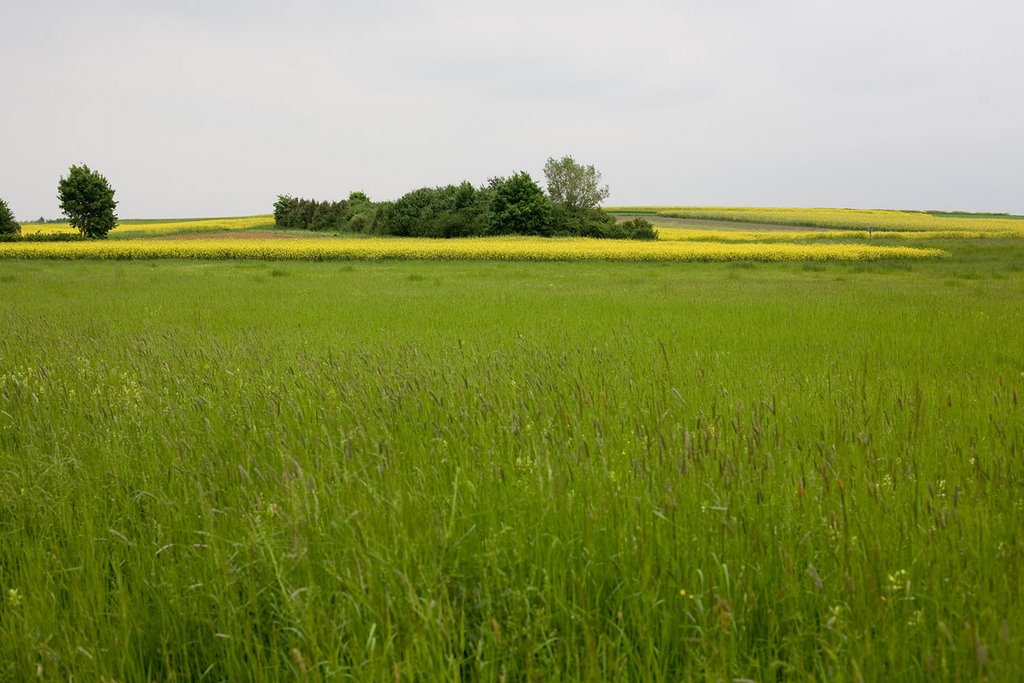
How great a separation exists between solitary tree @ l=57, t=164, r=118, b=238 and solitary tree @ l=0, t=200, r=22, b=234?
13.8 ft

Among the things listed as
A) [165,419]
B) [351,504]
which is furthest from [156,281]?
[351,504]

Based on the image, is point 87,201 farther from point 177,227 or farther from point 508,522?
point 508,522

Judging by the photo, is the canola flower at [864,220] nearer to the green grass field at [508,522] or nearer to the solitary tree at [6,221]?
the green grass field at [508,522]

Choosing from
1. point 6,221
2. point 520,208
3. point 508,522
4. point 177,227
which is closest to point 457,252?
point 520,208

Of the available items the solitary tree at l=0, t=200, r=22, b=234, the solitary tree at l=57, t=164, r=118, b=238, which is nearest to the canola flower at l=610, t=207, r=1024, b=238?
the solitary tree at l=57, t=164, r=118, b=238

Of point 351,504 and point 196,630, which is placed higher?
point 351,504

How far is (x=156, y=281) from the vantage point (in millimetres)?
22703

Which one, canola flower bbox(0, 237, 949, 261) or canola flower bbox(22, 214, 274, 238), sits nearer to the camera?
canola flower bbox(0, 237, 949, 261)

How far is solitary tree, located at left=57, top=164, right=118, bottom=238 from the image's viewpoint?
59906 millimetres

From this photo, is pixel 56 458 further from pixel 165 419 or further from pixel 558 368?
pixel 558 368

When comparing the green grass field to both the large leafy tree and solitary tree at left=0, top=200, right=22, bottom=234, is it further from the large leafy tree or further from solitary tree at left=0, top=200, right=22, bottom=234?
solitary tree at left=0, top=200, right=22, bottom=234

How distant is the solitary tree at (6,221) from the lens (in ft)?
181

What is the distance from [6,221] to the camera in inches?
2179

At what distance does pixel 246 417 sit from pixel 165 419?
0.80 m
